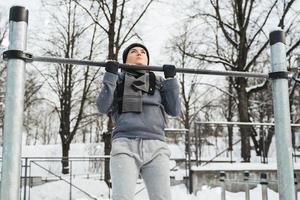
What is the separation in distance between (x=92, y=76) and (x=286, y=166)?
14.9 metres

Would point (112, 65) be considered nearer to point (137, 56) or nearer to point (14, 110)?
point (137, 56)

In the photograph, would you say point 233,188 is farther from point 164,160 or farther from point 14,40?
point 14,40

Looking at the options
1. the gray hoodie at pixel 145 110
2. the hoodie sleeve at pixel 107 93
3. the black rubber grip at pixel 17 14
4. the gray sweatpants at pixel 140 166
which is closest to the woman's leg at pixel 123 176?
the gray sweatpants at pixel 140 166

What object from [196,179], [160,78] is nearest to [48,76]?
[196,179]

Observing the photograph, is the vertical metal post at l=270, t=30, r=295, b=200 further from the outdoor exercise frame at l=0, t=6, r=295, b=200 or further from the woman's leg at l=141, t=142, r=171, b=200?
the woman's leg at l=141, t=142, r=171, b=200

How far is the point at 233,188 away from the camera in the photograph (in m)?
7.59

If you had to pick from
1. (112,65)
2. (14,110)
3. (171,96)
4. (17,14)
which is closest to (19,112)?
(14,110)

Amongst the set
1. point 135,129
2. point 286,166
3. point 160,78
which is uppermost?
point 160,78

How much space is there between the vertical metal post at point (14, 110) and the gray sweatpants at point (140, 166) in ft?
2.12

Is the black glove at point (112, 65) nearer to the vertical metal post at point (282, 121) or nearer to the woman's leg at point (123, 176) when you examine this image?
the woman's leg at point (123, 176)

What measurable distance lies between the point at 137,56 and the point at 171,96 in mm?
351

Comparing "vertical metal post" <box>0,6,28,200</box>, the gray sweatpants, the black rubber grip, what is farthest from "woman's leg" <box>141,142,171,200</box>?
the black rubber grip

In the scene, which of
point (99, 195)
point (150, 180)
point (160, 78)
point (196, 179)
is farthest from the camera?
point (99, 195)

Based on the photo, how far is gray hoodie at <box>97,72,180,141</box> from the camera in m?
2.06
